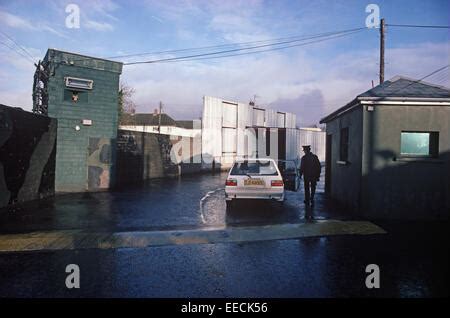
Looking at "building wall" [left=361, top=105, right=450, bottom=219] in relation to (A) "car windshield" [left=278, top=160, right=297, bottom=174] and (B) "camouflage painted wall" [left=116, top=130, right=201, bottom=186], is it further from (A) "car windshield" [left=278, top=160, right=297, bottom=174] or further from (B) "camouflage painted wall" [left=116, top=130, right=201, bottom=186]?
(B) "camouflage painted wall" [left=116, top=130, right=201, bottom=186]

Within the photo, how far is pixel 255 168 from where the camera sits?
31.1 ft

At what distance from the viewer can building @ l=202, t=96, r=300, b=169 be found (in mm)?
24312

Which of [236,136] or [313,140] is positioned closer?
[236,136]

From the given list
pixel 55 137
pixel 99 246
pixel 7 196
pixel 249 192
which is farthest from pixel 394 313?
pixel 55 137

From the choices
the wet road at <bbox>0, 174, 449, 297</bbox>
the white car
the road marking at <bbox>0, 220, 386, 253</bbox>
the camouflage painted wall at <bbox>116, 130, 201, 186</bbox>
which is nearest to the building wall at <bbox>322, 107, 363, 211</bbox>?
the wet road at <bbox>0, 174, 449, 297</bbox>

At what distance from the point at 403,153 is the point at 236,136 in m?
18.3

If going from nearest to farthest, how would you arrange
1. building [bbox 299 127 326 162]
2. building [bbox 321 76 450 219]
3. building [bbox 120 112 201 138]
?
1. building [bbox 321 76 450 219]
2. building [bbox 299 127 326 162]
3. building [bbox 120 112 201 138]

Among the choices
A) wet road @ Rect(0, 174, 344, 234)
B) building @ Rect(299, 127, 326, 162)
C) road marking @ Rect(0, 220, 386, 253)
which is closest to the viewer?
road marking @ Rect(0, 220, 386, 253)

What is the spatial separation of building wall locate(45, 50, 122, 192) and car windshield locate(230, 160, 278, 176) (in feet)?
22.2

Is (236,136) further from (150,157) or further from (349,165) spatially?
(349,165)

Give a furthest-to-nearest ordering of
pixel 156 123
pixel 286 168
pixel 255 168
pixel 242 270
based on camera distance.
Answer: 1. pixel 156 123
2. pixel 286 168
3. pixel 255 168
4. pixel 242 270

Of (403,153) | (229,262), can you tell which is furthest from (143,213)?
(403,153)

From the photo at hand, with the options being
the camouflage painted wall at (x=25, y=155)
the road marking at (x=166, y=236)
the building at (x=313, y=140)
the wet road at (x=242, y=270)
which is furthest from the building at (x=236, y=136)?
the wet road at (x=242, y=270)

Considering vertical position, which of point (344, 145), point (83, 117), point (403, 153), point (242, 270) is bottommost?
point (242, 270)
